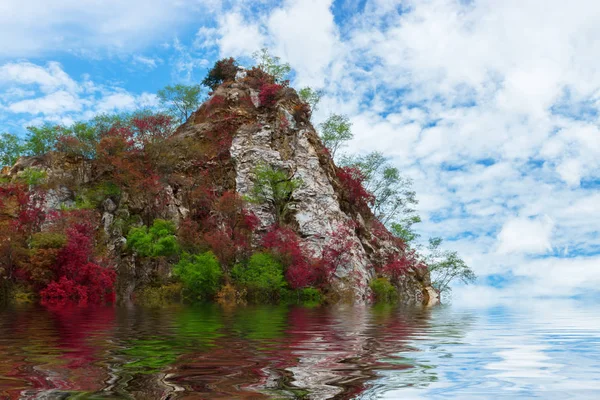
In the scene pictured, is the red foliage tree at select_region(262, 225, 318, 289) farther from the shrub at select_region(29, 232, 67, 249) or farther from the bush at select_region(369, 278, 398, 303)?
the shrub at select_region(29, 232, 67, 249)

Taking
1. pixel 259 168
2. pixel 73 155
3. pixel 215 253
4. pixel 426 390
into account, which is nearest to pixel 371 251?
pixel 259 168

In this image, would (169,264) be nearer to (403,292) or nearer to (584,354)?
(403,292)

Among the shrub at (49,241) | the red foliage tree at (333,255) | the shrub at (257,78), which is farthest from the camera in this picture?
the shrub at (257,78)

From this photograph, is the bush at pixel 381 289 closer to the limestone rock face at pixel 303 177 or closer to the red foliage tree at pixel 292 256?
the limestone rock face at pixel 303 177

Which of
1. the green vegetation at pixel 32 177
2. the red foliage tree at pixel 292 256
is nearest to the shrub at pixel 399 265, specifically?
the red foliage tree at pixel 292 256

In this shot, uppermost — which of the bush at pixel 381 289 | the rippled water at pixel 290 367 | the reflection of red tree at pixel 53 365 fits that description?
the bush at pixel 381 289

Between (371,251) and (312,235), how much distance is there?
918 centimetres

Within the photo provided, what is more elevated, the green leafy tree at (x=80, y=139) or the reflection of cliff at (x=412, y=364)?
the green leafy tree at (x=80, y=139)

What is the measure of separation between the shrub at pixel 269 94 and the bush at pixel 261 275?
21.0 meters

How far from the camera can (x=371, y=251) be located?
156 feet

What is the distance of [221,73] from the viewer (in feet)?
205

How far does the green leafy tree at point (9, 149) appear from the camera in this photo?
175 ft

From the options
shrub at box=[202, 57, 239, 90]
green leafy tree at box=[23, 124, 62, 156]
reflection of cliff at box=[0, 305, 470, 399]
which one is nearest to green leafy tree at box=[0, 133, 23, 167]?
green leafy tree at box=[23, 124, 62, 156]

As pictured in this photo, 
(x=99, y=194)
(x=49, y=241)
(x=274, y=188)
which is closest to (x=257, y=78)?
(x=274, y=188)
